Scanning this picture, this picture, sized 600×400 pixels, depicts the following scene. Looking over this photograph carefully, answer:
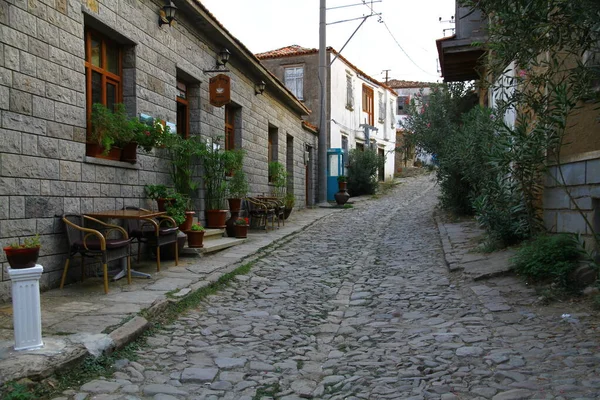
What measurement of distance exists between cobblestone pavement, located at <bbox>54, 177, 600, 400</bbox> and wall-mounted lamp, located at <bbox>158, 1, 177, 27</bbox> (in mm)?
3947

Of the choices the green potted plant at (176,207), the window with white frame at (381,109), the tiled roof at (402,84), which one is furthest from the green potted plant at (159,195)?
the tiled roof at (402,84)

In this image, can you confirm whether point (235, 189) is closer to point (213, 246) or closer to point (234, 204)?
point (234, 204)

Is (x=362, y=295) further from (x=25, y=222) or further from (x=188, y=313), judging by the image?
(x=25, y=222)

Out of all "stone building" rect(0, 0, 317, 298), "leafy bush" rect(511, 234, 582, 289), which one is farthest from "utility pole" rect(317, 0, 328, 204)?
"leafy bush" rect(511, 234, 582, 289)

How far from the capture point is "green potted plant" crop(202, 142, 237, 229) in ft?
28.2

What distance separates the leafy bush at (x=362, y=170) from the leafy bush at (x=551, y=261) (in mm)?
15568

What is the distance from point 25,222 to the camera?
188 inches

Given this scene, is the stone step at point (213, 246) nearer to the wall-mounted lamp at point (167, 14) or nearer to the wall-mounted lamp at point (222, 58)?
the wall-mounted lamp at point (222, 58)

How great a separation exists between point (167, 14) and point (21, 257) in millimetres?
5004

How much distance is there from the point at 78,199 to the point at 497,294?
4.62m

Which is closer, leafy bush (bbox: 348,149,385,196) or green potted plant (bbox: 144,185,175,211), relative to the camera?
green potted plant (bbox: 144,185,175,211)

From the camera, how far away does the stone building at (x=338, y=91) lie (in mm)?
20109

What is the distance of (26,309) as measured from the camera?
3.32m

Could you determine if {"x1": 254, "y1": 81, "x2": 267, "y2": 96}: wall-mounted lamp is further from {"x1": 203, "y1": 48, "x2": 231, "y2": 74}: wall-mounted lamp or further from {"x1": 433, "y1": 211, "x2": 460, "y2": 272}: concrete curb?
{"x1": 433, "y1": 211, "x2": 460, "y2": 272}: concrete curb
